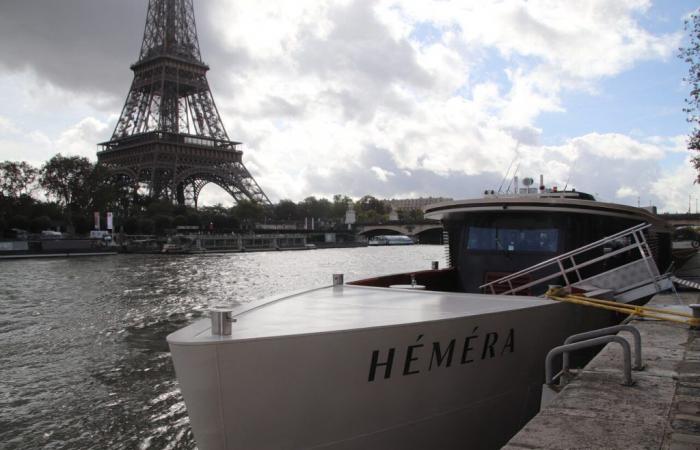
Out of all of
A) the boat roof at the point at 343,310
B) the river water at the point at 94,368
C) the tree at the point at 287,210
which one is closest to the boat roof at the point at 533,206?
the boat roof at the point at 343,310

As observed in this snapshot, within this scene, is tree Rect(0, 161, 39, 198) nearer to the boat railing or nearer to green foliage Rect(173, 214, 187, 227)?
green foliage Rect(173, 214, 187, 227)

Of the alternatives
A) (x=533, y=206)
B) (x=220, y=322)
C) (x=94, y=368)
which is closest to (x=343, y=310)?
(x=220, y=322)

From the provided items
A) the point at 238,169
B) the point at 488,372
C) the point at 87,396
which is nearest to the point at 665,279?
the point at 488,372

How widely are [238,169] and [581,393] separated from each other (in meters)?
88.4

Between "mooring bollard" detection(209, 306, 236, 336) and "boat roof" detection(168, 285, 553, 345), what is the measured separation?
0.17 ft

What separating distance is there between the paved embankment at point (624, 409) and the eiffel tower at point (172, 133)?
82267 millimetres

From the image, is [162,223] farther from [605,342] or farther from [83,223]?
[605,342]

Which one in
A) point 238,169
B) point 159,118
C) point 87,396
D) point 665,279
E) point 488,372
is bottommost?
point 87,396

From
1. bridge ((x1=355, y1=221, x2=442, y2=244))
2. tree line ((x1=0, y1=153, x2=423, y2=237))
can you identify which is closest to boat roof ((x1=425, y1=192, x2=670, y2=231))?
tree line ((x1=0, y1=153, x2=423, y2=237))

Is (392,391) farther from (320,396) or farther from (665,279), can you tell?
(665,279)

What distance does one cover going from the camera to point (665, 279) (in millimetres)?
7520

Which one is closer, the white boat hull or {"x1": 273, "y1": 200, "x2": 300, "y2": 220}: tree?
the white boat hull

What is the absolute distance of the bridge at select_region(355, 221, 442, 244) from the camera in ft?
364

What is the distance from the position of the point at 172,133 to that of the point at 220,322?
85.6 metres
